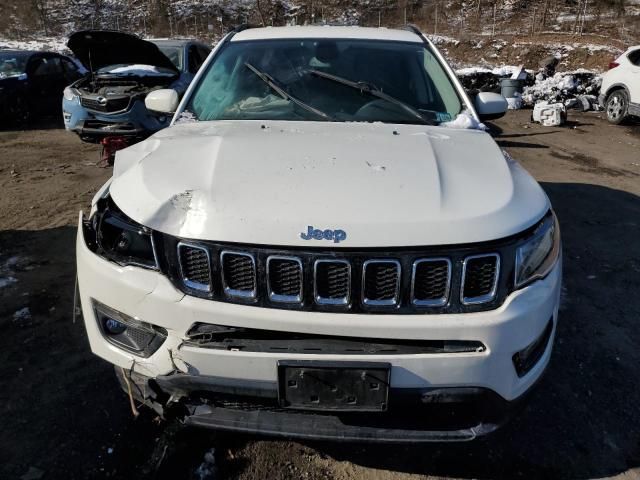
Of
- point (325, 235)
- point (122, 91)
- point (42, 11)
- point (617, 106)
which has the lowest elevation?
point (617, 106)

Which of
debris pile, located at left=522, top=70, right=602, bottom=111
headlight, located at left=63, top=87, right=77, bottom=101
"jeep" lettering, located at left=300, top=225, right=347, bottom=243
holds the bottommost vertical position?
debris pile, located at left=522, top=70, right=602, bottom=111

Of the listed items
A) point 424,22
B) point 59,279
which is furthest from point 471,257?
point 424,22

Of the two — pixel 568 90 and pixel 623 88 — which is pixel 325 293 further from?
pixel 568 90

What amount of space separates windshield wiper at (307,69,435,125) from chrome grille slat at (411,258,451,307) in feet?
4.31

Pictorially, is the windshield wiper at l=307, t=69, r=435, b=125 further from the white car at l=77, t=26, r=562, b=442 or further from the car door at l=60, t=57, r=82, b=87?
the car door at l=60, t=57, r=82, b=87

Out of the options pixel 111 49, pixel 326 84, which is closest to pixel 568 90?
pixel 111 49

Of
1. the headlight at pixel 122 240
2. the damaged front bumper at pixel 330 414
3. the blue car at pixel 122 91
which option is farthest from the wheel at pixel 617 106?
the headlight at pixel 122 240

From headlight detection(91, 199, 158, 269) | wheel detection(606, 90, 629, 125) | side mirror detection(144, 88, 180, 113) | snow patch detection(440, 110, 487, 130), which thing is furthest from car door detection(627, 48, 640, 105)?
headlight detection(91, 199, 158, 269)

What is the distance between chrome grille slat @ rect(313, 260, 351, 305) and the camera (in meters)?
1.70

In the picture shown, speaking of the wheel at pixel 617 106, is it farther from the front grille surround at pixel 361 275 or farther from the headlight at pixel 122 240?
the headlight at pixel 122 240

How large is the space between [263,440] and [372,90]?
6.47ft

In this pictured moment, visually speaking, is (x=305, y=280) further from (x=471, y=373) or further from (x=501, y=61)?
(x=501, y=61)

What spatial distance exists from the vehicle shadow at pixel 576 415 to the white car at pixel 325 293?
1.37 feet

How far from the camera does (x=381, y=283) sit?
1724 millimetres
